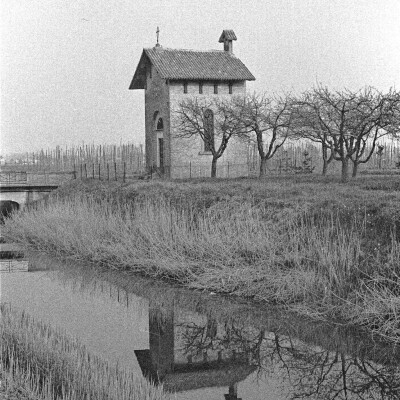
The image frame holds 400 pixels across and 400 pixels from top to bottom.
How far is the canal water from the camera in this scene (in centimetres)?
816

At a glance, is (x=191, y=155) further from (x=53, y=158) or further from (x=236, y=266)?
(x=53, y=158)

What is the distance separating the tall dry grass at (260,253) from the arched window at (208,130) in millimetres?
18660

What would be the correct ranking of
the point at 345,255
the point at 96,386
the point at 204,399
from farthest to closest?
1. the point at 345,255
2. the point at 204,399
3. the point at 96,386

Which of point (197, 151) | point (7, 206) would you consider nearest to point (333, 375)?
point (197, 151)

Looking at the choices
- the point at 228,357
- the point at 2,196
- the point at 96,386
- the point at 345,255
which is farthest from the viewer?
the point at 2,196

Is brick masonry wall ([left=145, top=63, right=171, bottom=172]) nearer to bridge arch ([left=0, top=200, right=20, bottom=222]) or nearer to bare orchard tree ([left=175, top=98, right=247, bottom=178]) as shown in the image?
bare orchard tree ([left=175, top=98, right=247, bottom=178])

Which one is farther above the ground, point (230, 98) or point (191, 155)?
point (230, 98)

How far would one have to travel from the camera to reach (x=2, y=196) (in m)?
36.1

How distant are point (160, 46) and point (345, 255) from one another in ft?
103

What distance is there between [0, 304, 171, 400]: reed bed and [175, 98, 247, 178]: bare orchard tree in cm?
2786

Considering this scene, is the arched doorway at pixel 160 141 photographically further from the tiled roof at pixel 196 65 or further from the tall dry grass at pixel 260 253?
the tall dry grass at pixel 260 253

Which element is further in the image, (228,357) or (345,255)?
(345,255)

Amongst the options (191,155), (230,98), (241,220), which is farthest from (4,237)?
(230,98)

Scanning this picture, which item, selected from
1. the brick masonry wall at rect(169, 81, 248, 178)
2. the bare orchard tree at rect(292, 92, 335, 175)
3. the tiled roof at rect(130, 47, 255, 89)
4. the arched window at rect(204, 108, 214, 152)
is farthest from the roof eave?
the bare orchard tree at rect(292, 92, 335, 175)
